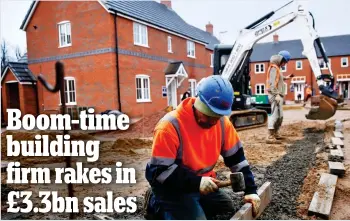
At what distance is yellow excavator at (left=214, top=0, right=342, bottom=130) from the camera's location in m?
6.64

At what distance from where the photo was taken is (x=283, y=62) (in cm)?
594

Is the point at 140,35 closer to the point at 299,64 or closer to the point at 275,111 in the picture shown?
the point at 275,111

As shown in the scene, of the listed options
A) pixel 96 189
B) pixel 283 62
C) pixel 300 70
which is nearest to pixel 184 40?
pixel 283 62

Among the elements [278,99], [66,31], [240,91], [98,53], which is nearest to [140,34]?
[98,53]

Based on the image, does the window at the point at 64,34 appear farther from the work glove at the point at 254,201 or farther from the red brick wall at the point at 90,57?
the work glove at the point at 254,201

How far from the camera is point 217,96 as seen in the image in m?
1.98

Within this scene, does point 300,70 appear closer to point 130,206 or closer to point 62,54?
point 62,54

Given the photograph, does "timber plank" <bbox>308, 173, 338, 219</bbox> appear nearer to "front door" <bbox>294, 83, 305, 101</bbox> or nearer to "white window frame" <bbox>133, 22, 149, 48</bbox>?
"white window frame" <bbox>133, 22, 149, 48</bbox>

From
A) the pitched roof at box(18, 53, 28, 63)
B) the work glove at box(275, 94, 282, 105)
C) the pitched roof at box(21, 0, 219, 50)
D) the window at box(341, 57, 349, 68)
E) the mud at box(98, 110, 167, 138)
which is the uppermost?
the pitched roof at box(21, 0, 219, 50)

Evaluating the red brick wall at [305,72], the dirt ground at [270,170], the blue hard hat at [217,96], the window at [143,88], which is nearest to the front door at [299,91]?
the red brick wall at [305,72]

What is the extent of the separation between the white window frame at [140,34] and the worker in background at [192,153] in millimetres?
10888

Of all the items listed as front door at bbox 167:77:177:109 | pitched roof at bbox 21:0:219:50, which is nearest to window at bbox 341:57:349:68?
pitched roof at bbox 21:0:219:50

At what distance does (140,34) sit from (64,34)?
3.15m

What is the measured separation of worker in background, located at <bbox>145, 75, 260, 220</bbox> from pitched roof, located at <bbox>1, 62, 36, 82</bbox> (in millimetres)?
12418
